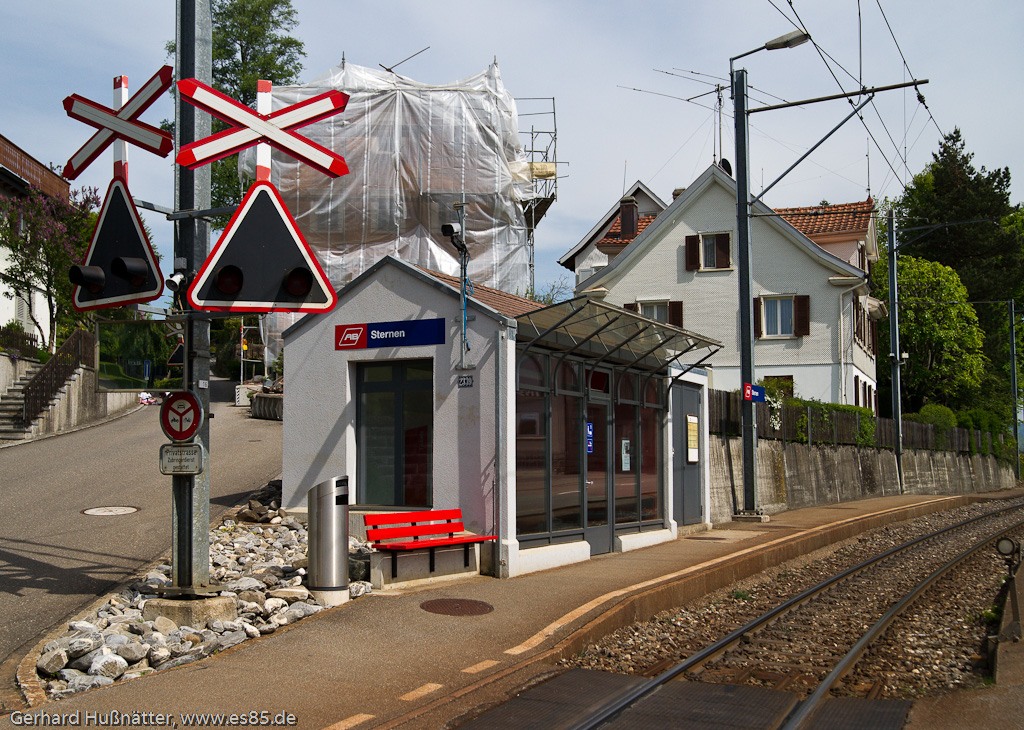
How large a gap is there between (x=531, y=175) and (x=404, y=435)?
29966mm

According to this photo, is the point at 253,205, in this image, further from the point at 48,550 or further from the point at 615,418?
the point at 615,418

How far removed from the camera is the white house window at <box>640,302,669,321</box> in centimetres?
3678

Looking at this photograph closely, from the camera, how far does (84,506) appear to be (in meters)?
14.2

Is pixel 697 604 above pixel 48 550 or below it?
below

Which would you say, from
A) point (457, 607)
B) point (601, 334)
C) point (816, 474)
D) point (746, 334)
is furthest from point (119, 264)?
point (816, 474)

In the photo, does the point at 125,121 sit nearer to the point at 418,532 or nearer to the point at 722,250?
the point at 418,532

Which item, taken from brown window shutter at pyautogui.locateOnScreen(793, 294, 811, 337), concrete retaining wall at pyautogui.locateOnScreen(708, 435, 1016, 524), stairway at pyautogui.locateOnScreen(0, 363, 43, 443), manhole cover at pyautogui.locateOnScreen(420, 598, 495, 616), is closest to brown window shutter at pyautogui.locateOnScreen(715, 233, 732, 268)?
brown window shutter at pyautogui.locateOnScreen(793, 294, 811, 337)

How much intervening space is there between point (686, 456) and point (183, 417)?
11260mm

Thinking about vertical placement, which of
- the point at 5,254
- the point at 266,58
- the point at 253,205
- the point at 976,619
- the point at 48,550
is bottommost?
the point at 976,619

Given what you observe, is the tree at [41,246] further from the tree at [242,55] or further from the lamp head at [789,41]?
the lamp head at [789,41]

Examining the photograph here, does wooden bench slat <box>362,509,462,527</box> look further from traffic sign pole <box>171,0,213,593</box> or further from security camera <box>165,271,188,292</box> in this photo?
security camera <box>165,271,188,292</box>

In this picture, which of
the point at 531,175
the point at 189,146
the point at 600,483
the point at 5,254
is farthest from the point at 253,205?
the point at 531,175

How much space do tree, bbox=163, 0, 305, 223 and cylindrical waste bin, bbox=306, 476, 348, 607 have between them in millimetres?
36487

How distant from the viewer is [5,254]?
3375 cm
